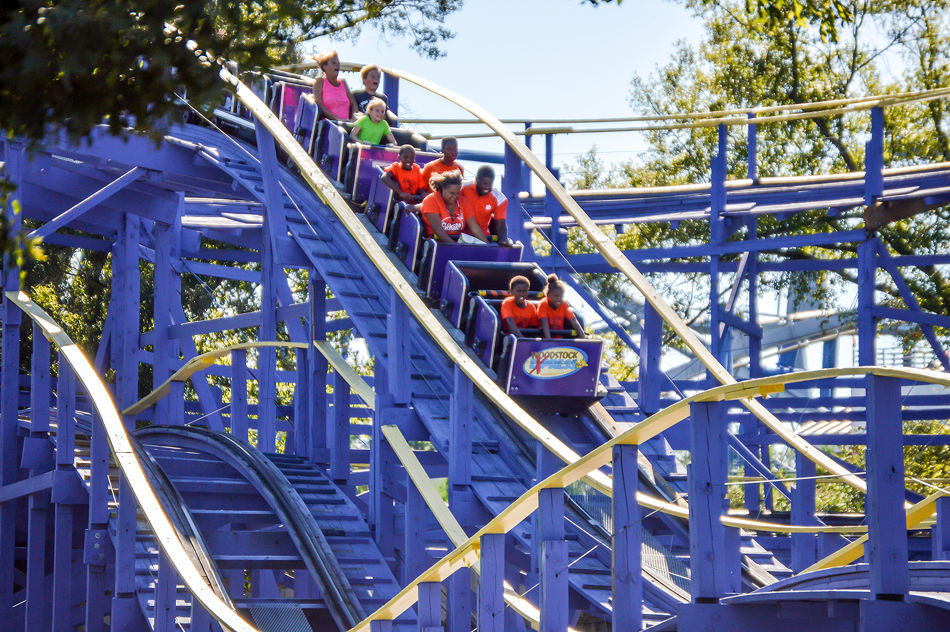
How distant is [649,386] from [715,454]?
20.4 feet

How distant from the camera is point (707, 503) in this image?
161 inches

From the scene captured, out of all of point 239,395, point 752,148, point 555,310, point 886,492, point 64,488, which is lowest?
point 64,488

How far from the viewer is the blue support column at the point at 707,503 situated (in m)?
4.06

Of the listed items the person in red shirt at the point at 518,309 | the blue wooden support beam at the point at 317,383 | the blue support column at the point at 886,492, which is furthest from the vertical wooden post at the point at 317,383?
the blue support column at the point at 886,492

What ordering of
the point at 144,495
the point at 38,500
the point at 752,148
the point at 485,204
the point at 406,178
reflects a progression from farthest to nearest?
the point at 752,148, the point at 406,178, the point at 485,204, the point at 38,500, the point at 144,495

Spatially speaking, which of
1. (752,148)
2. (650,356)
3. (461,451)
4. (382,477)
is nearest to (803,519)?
(461,451)

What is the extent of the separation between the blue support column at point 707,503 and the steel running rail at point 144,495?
3068 mm

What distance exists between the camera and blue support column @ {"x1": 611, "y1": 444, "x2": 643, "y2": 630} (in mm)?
4332

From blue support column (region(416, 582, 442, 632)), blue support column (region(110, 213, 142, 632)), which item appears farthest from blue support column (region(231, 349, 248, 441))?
→ blue support column (region(416, 582, 442, 632))

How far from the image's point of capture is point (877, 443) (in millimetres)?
3545

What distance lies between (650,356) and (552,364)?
1.54 metres

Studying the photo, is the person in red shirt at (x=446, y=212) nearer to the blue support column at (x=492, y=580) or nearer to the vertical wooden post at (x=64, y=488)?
the vertical wooden post at (x=64, y=488)

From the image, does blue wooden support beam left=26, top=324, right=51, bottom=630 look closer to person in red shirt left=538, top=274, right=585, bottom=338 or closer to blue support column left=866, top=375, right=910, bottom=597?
person in red shirt left=538, top=274, right=585, bottom=338

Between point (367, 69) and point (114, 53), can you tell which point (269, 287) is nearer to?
point (367, 69)
